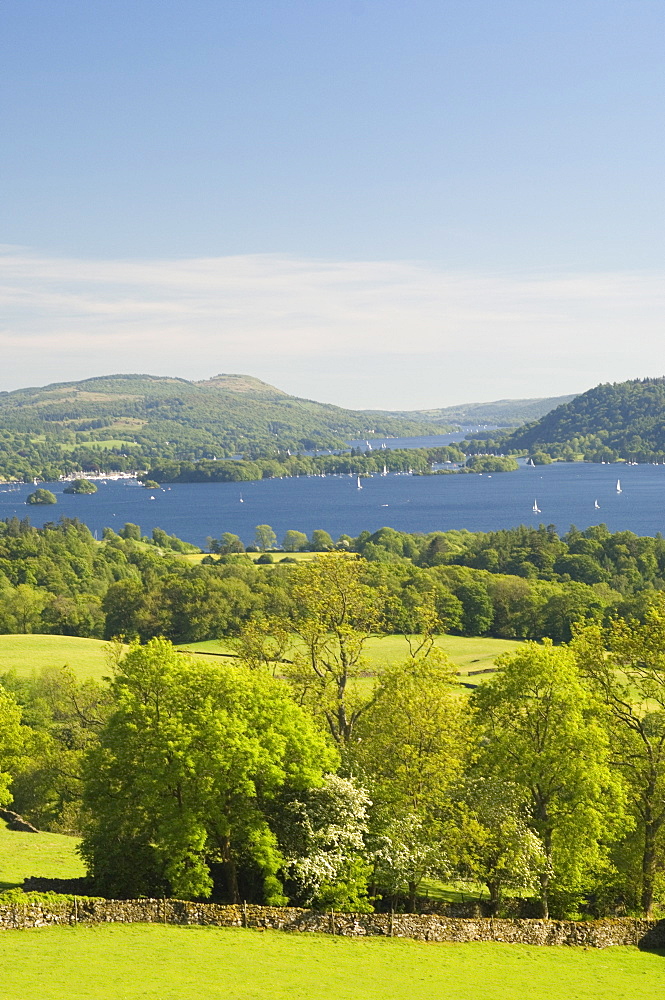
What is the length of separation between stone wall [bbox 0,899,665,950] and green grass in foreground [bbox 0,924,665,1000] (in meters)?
0.48

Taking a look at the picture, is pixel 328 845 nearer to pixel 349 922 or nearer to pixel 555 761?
pixel 349 922

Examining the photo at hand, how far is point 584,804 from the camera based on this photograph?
106ft

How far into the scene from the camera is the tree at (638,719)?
111ft

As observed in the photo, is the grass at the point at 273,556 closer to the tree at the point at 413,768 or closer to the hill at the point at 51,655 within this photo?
the hill at the point at 51,655

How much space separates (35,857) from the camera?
1426 inches

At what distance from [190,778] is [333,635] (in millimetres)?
10388

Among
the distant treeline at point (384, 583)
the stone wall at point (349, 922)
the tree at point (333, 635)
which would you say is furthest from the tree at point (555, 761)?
the distant treeline at point (384, 583)

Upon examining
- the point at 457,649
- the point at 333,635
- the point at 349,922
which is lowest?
the point at 457,649

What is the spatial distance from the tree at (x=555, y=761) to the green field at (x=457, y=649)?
4542 centimetres

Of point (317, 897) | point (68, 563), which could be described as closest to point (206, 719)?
point (317, 897)

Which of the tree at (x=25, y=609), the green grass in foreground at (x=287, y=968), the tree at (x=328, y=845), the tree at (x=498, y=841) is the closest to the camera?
the green grass in foreground at (x=287, y=968)

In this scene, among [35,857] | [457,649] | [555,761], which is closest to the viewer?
[555,761]

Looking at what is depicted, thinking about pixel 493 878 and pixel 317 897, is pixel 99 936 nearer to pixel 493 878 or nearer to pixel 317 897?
pixel 317 897

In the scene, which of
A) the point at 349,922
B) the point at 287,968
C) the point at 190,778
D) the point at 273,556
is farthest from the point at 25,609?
the point at 287,968
